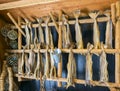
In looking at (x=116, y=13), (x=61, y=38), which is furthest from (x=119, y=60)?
(x=61, y=38)

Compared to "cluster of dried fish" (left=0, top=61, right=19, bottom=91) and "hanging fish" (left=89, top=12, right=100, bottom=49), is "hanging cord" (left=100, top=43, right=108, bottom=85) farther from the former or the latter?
"cluster of dried fish" (left=0, top=61, right=19, bottom=91)

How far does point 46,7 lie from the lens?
8.06ft

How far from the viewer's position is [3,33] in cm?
280

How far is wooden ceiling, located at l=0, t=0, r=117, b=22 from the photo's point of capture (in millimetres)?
2223

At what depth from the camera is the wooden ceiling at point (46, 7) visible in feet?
7.29

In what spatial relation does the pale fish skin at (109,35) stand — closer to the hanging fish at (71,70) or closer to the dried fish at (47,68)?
the hanging fish at (71,70)

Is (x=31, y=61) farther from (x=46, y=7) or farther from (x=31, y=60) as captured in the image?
(x=46, y=7)

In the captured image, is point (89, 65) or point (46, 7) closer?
point (89, 65)

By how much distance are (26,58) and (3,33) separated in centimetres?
46

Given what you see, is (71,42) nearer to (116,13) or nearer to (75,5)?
Result: (75,5)

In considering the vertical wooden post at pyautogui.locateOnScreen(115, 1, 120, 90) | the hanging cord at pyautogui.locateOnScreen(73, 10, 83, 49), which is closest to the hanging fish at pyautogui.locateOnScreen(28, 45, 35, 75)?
the hanging cord at pyautogui.locateOnScreen(73, 10, 83, 49)

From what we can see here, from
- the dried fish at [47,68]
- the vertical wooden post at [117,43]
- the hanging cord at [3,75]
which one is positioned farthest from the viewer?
the hanging cord at [3,75]

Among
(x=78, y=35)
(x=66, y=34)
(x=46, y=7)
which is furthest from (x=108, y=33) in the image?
(x=46, y=7)

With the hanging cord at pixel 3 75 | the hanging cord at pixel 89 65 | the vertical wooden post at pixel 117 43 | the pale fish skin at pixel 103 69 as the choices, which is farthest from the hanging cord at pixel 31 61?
the vertical wooden post at pixel 117 43
